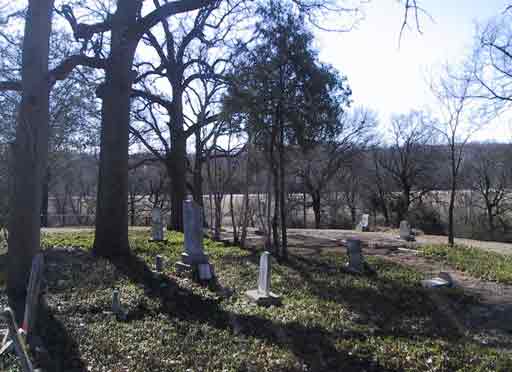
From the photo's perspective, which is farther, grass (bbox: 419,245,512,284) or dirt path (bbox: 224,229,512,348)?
grass (bbox: 419,245,512,284)

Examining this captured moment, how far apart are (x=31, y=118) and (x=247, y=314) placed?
4.91 m

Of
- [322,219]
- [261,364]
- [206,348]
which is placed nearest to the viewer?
[261,364]

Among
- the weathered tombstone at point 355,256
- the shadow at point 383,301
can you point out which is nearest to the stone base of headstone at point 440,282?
the shadow at point 383,301

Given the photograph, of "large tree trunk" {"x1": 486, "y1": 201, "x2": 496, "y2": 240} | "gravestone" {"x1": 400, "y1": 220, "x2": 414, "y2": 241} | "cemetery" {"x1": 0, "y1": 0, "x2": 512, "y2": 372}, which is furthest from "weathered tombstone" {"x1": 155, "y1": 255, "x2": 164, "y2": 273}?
"large tree trunk" {"x1": 486, "y1": 201, "x2": 496, "y2": 240}

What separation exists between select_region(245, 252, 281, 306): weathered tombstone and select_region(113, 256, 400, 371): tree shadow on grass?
628mm

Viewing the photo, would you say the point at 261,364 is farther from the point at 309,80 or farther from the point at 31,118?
the point at 309,80

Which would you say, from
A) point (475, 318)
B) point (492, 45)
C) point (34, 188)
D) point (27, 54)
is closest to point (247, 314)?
point (475, 318)

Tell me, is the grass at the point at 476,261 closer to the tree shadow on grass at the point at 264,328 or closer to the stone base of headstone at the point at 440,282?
the stone base of headstone at the point at 440,282

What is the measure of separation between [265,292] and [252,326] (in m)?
1.51

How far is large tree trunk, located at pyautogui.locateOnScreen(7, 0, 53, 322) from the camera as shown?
27.8 ft

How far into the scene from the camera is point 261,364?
5.23 meters

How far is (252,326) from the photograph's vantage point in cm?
673

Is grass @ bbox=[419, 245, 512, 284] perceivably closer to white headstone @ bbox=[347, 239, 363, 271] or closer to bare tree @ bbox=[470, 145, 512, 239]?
white headstone @ bbox=[347, 239, 363, 271]

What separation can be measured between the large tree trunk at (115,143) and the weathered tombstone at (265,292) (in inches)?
199
